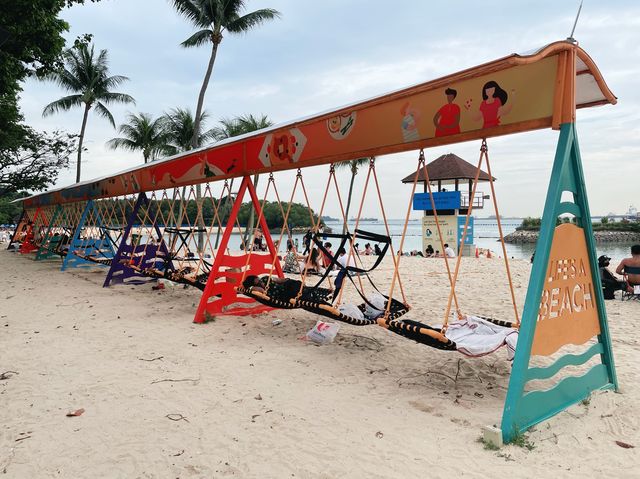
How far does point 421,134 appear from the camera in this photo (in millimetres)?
3299

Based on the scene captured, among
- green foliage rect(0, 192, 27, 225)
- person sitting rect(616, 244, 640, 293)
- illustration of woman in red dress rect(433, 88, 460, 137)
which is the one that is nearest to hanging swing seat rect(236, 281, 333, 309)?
illustration of woman in red dress rect(433, 88, 460, 137)

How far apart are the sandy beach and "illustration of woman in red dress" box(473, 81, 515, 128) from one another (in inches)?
78.0

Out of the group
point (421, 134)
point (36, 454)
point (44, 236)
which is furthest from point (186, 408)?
point (44, 236)

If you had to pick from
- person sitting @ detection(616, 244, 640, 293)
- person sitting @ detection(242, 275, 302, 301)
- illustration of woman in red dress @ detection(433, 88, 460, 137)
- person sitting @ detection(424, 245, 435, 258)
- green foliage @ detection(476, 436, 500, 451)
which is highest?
illustration of woman in red dress @ detection(433, 88, 460, 137)

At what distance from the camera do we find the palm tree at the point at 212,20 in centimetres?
1675

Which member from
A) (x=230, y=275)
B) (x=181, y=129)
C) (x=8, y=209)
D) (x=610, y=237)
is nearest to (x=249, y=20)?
(x=181, y=129)

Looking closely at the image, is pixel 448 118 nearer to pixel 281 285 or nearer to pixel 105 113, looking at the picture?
pixel 281 285

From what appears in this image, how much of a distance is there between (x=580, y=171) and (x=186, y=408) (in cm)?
310

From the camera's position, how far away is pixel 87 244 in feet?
37.4

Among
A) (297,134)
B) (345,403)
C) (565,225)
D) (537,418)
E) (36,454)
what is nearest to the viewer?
(36,454)

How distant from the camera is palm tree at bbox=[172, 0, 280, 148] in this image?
16.8 meters

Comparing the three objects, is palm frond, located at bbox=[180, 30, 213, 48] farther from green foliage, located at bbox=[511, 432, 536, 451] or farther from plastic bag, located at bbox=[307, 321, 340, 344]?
green foliage, located at bbox=[511, 432, 536, 451]

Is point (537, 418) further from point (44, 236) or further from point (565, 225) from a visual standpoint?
point (44, 236)

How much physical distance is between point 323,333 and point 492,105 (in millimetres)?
2853
